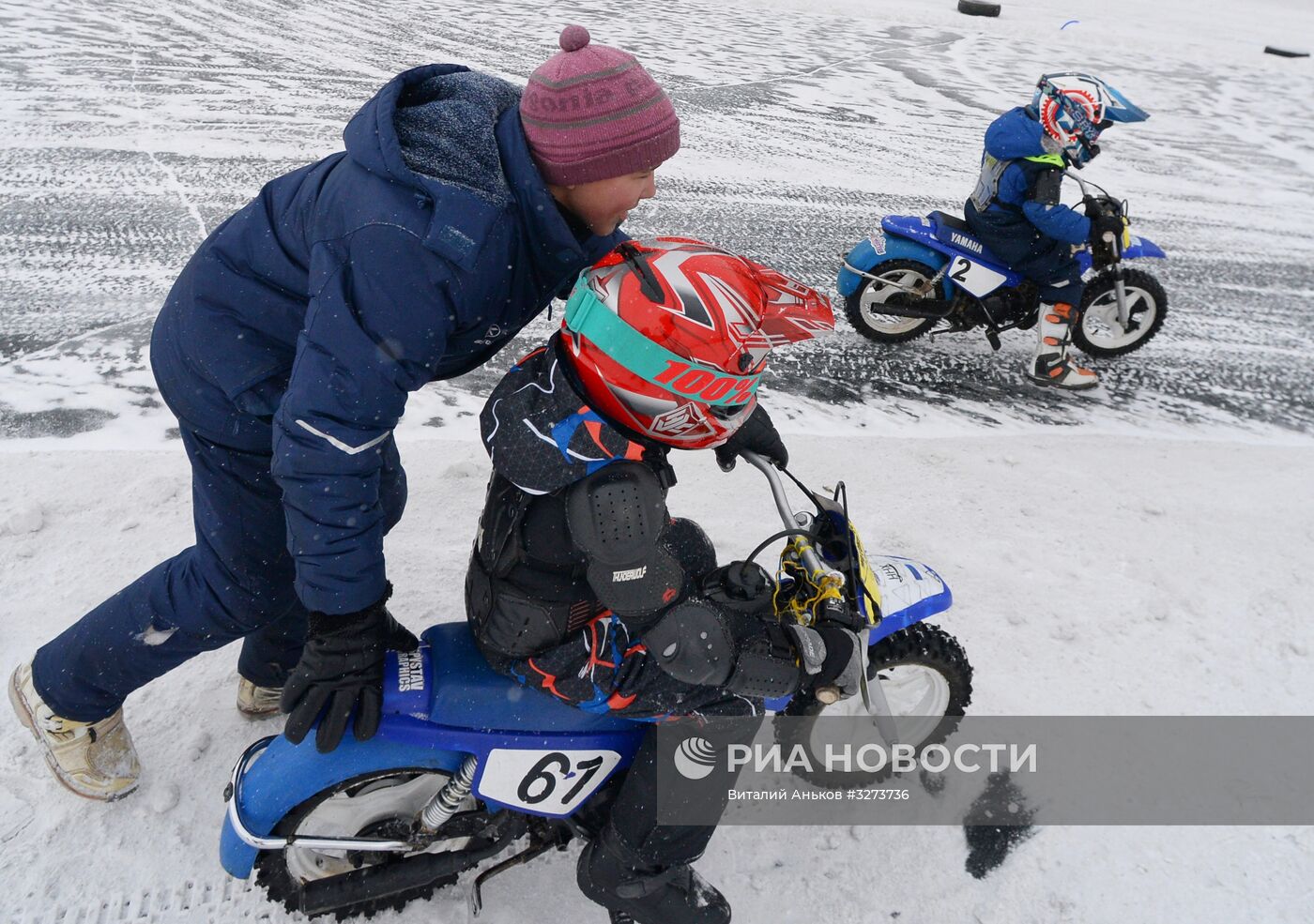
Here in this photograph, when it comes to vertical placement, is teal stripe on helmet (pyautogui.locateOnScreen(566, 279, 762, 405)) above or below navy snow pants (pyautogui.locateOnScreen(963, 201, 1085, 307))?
above

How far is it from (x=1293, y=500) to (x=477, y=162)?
168 inches

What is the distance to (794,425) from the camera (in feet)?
15.2

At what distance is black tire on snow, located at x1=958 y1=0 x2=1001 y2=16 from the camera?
51.1 ft

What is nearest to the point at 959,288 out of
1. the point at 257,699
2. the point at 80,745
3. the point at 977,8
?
the point at 257,699

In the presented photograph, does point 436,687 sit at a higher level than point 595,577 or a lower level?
lower

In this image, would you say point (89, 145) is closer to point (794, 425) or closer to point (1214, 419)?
point (794, 425)

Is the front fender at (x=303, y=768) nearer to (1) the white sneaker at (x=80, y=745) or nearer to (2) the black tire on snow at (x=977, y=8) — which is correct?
(1) the white sneaker at (x=80, y=745)

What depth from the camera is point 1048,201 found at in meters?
5.06

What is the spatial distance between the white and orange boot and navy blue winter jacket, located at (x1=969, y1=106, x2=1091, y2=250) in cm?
44

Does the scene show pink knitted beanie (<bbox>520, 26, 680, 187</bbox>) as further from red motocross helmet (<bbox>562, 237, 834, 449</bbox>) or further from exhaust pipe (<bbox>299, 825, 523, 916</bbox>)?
exhaust pipe (<bbox>299, 825, 523, 916</bbox>)

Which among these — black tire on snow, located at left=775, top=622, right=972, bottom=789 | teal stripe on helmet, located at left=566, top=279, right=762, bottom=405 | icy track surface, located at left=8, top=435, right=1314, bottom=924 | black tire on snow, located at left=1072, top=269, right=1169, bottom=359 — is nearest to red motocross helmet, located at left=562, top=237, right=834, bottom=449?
teal stripe on helmet, located at left=566, top=279, right=762, bottom=405

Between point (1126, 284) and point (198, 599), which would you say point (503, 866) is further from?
point (1126, 284)

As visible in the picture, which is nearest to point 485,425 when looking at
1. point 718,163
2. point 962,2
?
point 718,163

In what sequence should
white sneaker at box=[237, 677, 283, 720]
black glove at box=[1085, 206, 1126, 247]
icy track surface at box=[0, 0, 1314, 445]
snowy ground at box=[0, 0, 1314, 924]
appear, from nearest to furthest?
snowy ground at box=[0, 0, 1314, 924]
white sneaker at box=[237, 677, 283, 720]
icy track surface at box=[0, 0, 1314, 445]
black glove at box=[1085, 206, 1126, 247]
